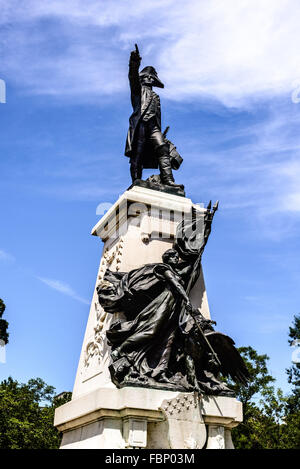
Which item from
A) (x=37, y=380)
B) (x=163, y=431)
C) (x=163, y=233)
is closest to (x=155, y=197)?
(x=163, y=233)

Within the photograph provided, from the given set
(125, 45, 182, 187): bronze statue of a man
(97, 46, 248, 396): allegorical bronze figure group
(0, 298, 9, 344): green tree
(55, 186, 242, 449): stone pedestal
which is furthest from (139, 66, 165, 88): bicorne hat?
(0, 298, 9, 344): green tree

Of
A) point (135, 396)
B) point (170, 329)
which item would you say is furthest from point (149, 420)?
point (170, 329)

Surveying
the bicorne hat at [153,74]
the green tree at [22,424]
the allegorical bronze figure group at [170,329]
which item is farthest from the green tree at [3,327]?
the allegorical bronze figure group at [170,329]

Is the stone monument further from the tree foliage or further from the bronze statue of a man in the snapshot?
the tree foliage

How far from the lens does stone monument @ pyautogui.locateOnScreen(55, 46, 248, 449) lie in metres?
6.15

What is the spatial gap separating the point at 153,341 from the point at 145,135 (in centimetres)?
362

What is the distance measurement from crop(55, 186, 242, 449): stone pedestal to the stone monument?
0.01m

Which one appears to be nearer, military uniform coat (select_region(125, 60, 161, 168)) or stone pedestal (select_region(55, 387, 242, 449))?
stone pedestal (select_region(55, 387, 242, 449))

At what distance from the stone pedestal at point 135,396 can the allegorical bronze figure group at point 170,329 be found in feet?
0.61

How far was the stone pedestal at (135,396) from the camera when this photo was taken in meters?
6.10

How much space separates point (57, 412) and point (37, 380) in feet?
96.1

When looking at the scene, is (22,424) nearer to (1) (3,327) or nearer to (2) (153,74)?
(1) (3,327)

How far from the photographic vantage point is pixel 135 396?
240 inches
